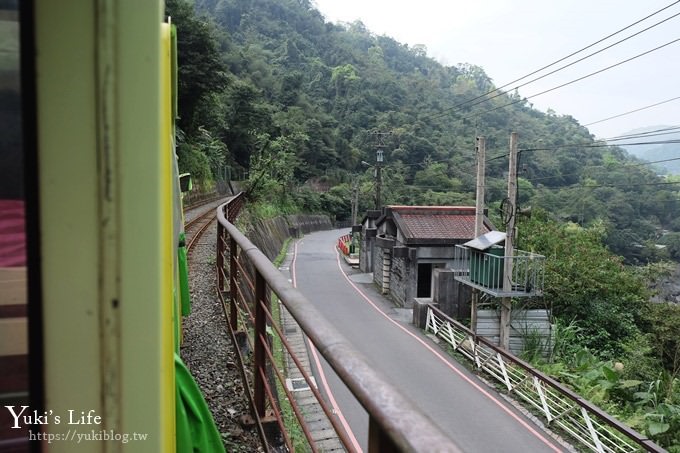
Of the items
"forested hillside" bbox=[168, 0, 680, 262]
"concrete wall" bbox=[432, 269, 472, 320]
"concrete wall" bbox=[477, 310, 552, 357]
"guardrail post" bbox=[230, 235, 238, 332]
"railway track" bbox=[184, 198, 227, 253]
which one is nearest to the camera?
"guardrail post" bbox=[230, 235, 238, 332]

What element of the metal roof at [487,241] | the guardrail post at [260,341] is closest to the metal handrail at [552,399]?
the metal roof at [487,241]

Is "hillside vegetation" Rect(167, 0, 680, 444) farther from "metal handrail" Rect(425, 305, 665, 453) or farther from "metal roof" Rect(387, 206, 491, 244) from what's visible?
Result: "metal roof" Rect(387, 206, 491, 244)

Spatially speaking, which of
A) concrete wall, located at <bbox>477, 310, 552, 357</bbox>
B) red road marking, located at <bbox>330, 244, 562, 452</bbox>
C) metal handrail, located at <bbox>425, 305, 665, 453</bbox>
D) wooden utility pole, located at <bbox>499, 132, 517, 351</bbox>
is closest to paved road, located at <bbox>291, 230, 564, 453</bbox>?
red road marking, located at <bbox>330, 244, 562, 452</bbox>

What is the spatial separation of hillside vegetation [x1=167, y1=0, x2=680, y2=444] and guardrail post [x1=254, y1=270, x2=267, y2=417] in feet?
27.5

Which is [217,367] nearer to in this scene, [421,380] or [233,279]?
[233,279]

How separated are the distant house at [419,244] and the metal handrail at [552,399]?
3.42 m

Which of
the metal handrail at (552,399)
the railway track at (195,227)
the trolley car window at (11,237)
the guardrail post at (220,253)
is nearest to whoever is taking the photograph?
the trolley car window at (11,237)

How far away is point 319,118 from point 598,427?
146 feet

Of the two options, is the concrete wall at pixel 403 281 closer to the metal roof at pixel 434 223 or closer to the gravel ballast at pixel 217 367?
the metal roof at pixel 434 223

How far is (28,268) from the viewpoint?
0.60 m

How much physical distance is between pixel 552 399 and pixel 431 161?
41374 mm

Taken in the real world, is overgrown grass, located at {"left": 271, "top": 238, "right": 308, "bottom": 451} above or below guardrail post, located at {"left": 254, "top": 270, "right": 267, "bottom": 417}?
below

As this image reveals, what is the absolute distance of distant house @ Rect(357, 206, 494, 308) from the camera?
14633 millimetres

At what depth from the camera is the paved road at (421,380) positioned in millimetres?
7328
